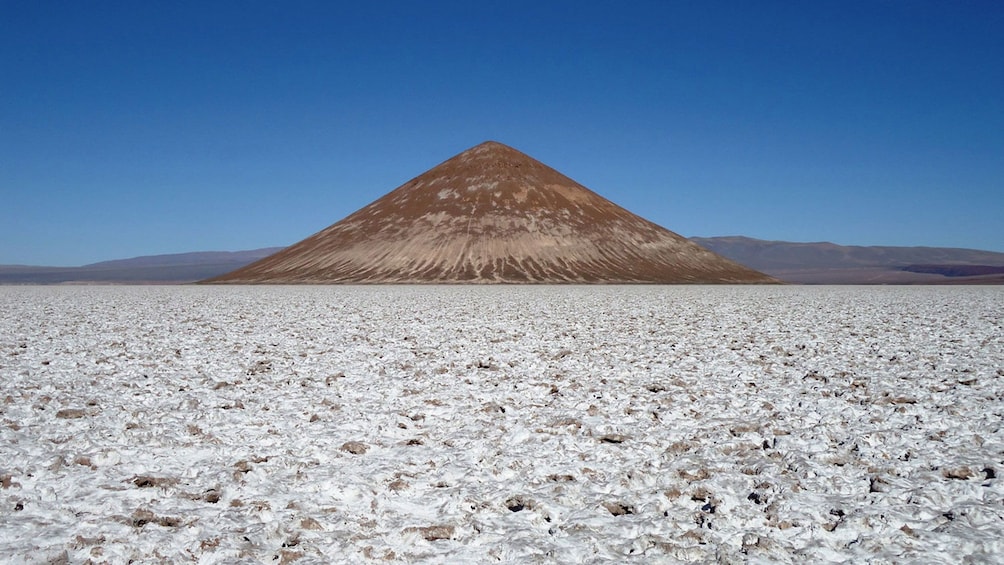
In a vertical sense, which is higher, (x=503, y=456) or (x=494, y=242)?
(x=494, y=242)

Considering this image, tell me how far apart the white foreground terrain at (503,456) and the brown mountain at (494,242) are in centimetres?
6872

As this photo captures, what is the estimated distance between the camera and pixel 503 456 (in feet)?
18.5

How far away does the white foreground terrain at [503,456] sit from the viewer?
4.03 metres

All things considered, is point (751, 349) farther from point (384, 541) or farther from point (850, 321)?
point (384, 541)

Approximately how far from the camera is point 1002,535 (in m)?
4.03

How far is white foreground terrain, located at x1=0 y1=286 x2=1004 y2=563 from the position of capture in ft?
13.2

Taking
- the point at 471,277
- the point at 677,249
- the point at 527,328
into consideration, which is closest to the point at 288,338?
the point at 527,328

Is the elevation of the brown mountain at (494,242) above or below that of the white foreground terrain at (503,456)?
above

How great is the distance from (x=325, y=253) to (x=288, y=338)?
271 ft

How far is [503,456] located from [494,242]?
8687 cm

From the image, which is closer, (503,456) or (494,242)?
(503,456)

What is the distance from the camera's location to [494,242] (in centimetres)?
9225

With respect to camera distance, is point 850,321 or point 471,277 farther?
point 471,277

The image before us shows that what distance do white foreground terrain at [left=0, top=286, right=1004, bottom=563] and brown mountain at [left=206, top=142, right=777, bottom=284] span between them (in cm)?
6872
